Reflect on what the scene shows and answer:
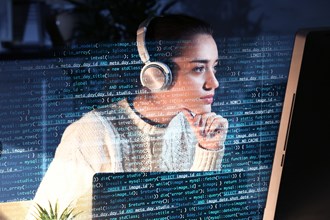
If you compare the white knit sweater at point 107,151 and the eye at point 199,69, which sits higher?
the eye at point 199,69

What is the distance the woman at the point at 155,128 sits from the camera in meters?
1.14

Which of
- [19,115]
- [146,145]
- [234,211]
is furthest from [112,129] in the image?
[234,211]

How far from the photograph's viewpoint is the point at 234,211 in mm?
1255

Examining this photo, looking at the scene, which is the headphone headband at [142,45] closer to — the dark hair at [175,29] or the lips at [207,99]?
the dark hair at [175,29]

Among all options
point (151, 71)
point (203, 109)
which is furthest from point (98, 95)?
point (203, 109)

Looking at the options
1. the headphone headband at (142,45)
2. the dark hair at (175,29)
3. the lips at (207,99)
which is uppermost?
the dark hair at (175,29)

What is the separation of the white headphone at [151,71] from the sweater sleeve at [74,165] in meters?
0.12

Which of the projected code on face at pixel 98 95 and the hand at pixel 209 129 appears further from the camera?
the hand at pixel 209 129

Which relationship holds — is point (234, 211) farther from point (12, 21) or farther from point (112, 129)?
point (12, 21)

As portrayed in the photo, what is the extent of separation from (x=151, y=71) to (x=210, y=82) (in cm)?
12

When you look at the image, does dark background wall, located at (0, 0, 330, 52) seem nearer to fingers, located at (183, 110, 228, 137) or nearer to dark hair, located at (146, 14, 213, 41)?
dark hair, located at (146, 14, 213, 41)

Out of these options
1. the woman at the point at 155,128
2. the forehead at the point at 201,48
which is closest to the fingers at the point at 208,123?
the woman at the point at 155,128

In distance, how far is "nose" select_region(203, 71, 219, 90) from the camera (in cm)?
118

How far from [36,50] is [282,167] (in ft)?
1.55
